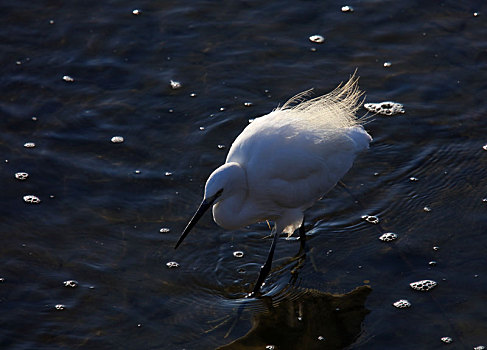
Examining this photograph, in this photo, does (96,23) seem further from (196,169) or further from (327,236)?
(327,236)

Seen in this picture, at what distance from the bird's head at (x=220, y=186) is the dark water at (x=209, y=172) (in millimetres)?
636

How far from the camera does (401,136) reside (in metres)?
Answer: 6.22

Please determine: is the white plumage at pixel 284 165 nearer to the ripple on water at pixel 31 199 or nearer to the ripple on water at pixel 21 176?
the ripple on water at pixel 31 199

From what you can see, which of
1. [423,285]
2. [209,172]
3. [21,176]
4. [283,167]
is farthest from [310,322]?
[21,176]

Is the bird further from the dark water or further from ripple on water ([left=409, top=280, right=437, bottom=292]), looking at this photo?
ripple on water ([left=409, top=280, right=437, bottom=292])

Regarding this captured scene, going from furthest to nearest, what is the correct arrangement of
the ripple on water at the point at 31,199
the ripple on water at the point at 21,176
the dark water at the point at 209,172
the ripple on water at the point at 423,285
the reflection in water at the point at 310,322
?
1. the ripple on water at the point at 21,176
2. the ripple on water at the point at 31,199
3. the ripple on water at the point at 423,285
4. the dark water at the point at 209,172
5. the reflection in water at the point at 310,322

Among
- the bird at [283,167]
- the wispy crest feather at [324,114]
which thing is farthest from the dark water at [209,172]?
the wispy crest feather at [324,114]

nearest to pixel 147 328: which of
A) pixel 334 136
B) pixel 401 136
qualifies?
pixel 334 136

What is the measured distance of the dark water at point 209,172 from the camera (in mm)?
4699

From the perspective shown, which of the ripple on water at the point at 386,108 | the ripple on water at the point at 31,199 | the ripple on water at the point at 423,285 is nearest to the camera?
the ripple on water at the point at 423,285

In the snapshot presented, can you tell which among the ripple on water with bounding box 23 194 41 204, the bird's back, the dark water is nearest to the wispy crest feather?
the bird's back

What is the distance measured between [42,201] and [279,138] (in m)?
1.99

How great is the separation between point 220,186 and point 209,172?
148 centimetres

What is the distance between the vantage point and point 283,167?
491 centimetres
